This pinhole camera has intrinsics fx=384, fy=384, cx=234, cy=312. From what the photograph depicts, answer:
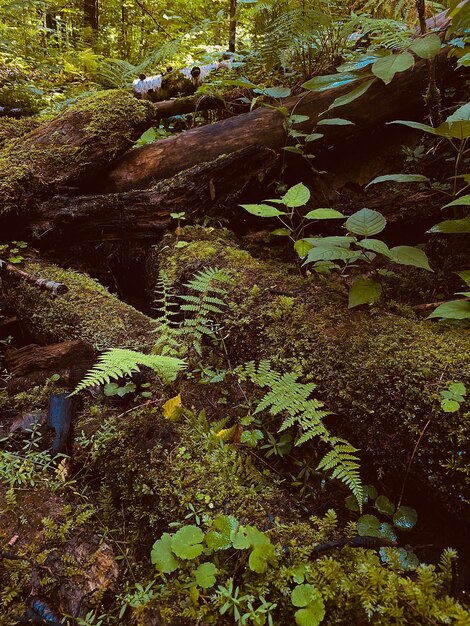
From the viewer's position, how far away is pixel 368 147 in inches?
168

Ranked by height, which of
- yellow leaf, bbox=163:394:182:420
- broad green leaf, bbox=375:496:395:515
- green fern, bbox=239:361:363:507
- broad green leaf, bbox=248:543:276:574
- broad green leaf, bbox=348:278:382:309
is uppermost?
broad green leaf, bbox=348:278:382:309

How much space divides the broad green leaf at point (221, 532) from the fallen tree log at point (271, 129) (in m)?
3.61

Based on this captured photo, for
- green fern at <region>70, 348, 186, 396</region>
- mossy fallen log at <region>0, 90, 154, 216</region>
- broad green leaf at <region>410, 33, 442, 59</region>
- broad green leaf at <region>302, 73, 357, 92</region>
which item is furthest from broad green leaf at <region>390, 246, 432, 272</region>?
mossy fallen log at <region>0, 90, 154, 216</region>

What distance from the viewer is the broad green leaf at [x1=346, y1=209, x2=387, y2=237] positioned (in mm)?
2453

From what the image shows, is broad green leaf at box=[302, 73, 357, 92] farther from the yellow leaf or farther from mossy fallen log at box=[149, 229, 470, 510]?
the yellow leaf

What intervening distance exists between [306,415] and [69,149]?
377 centimetres

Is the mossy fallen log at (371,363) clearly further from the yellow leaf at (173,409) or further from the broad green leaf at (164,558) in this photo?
the broad green leaf at (164,558)

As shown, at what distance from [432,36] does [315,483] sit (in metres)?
2.59

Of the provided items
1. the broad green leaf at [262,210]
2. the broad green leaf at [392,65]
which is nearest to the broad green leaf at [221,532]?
the broad green leaf at [262,210]

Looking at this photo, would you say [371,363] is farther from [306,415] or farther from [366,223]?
[366,223]

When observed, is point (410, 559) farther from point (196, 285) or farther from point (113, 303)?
point (113, 303)

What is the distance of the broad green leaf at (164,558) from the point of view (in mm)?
1518

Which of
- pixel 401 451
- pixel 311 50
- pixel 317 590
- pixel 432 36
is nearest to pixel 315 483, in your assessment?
pixel 401 451

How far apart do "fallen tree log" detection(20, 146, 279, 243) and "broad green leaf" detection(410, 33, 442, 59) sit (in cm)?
184
